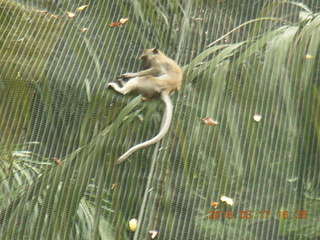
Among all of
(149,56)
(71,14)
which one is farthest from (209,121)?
(71,14)

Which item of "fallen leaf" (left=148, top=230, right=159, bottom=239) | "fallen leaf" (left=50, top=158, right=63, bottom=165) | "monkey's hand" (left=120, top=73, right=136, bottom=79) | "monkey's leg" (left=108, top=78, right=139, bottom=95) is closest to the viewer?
"fallen leaf" (left=148, top=230, right=159, bottom=239)

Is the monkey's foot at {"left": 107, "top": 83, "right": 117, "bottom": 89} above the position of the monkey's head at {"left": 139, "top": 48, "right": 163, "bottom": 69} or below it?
below

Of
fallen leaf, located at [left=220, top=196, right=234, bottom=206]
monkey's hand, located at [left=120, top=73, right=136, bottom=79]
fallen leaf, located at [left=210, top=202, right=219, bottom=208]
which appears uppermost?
monkey's hand, located at [left=120, top=73, right=136, bottom=79]

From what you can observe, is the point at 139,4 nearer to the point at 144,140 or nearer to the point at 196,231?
the point at 144,140

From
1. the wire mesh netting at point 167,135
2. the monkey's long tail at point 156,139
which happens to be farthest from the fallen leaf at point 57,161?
the monkey's long tail at point 156,139

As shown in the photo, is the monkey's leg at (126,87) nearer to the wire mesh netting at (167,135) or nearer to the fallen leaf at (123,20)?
the wire mesh netting at (167,135)

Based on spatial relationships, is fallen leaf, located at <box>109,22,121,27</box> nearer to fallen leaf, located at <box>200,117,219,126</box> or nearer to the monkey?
the monkey

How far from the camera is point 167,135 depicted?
12.8 ft

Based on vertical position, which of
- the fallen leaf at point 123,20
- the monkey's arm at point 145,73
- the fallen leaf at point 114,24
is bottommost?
the monkey's arm at point 145,73

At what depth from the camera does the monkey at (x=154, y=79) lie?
4145mm

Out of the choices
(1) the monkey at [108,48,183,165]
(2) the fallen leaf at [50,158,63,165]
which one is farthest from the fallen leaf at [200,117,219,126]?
(2) the fallen leaf at [50,158,63,165]

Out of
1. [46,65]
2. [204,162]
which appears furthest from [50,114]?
[204,162]

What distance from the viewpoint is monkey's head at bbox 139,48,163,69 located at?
4.25 meters

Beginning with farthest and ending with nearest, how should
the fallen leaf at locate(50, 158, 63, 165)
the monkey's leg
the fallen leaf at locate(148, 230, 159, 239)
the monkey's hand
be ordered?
the monkey's hand → the monkey's leg → the fallen leaf at locate(50, 158, 63, 165) → the fallen leaf at locate(148, 230, 159, 239)
